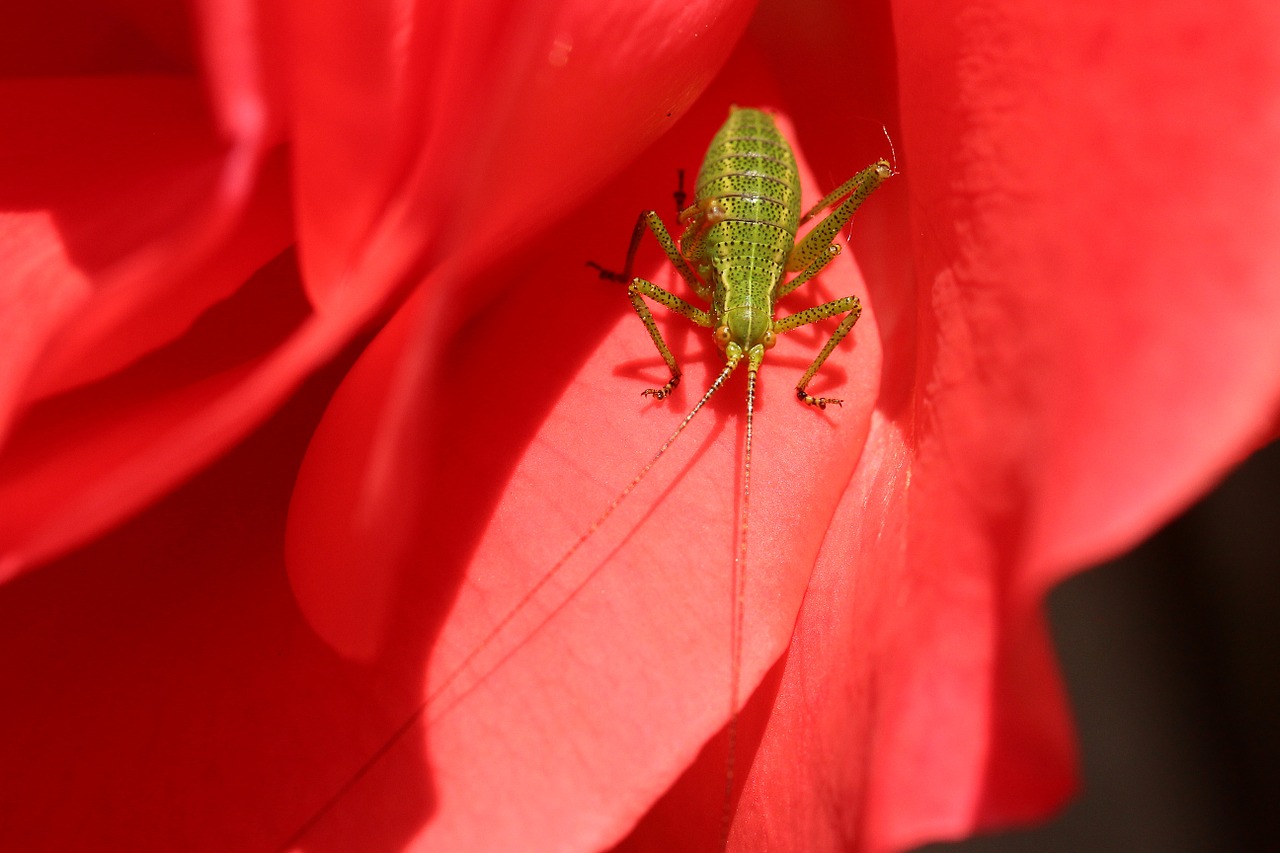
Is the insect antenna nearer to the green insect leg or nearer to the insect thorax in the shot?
the green insect leg

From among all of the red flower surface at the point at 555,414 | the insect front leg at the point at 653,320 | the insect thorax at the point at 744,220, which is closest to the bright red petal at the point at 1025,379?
the red flower surface at the point at 555,414

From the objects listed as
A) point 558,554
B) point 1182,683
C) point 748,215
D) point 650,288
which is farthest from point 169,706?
point 1182,683

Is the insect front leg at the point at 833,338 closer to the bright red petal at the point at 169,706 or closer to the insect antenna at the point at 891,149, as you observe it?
the insect antenna at the point at 891,149

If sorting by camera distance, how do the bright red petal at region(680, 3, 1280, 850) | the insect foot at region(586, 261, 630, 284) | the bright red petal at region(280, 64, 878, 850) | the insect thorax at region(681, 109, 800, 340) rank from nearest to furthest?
1. the bright red petal at region(680, 3, 1280, 850)
2. the bright red petal at region(280, 64, 878, 850)
3. the insect foot at region(586, 261, 630, 284)
4. the insect thorax at region(681, 109, 800, 340)

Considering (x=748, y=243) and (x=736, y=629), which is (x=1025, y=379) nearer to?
(x=736, y=629)

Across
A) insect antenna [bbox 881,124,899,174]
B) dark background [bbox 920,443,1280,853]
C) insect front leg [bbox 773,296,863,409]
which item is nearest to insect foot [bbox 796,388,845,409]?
insect front leg [bbox 773,296,863,409]
